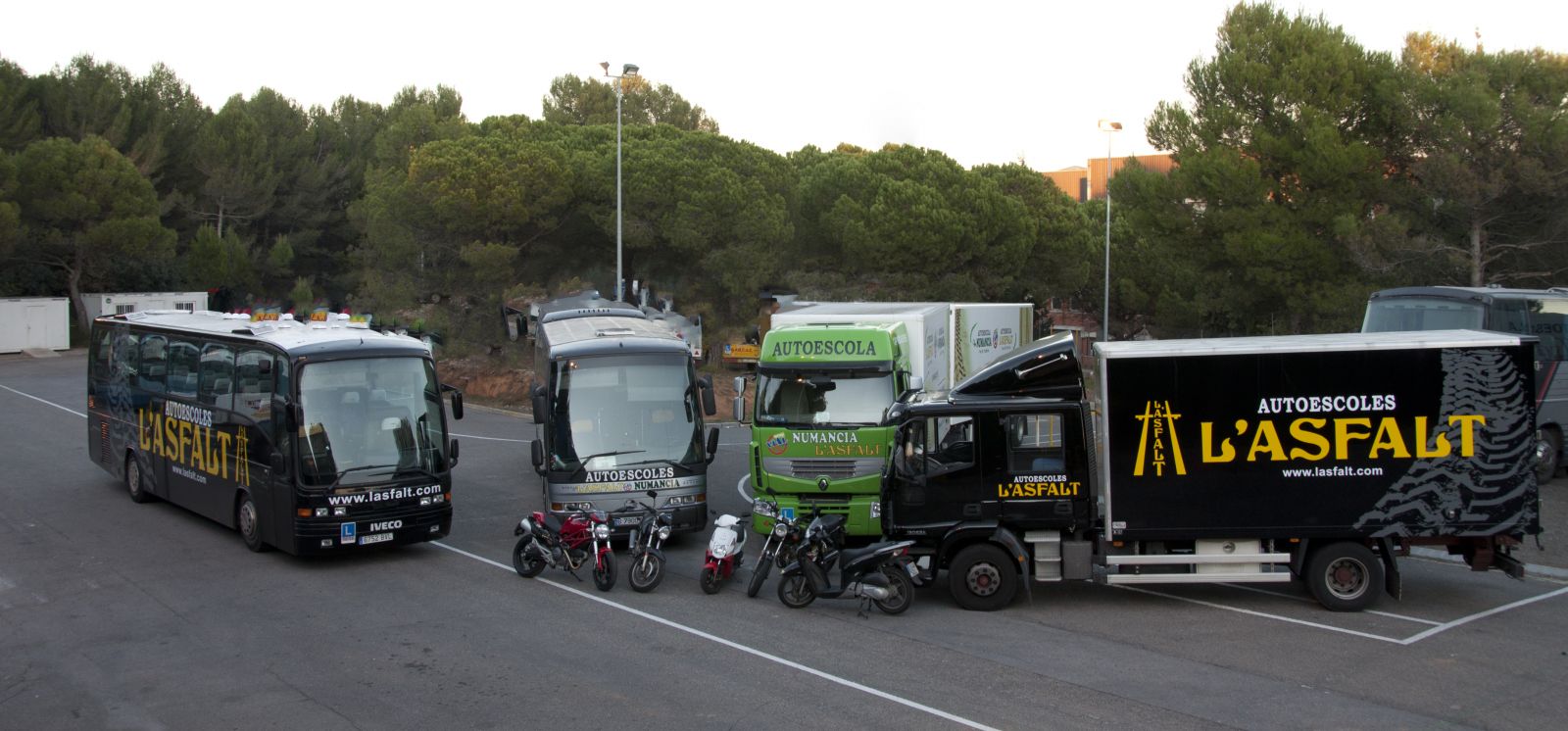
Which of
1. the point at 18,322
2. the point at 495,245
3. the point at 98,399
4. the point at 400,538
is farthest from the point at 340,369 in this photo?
the point at 18,322

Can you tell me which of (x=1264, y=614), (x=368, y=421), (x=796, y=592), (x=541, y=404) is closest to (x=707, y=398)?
(x=541, y=404)

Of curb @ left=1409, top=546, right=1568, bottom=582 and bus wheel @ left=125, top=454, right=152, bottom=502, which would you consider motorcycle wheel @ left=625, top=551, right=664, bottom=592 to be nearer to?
curb @ left=1409, top=546, right=1568, bottom=582

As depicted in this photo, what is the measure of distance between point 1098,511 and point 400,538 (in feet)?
27.0

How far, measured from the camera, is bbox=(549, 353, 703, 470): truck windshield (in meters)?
14.5

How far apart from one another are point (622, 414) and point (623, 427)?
191 millimetres

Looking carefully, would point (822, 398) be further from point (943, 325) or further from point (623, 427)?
point (943, 325)

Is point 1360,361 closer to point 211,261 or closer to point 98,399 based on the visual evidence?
point 98,399

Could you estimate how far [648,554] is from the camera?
12711 mm

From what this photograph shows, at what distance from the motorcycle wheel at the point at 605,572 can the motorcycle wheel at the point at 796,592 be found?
1975 millimetres

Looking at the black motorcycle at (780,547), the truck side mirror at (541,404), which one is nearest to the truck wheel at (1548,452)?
the black motorcycle at (780,547)

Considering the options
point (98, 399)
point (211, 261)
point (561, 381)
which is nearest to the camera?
point (561, 381)

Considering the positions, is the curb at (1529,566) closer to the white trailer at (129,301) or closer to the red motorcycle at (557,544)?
the red motorcycle at (557,544)

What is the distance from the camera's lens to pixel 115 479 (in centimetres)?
1948

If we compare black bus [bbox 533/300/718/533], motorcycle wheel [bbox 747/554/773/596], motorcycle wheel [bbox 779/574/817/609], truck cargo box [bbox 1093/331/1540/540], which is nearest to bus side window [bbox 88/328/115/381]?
black bus [bbox 533/300/718/533]
